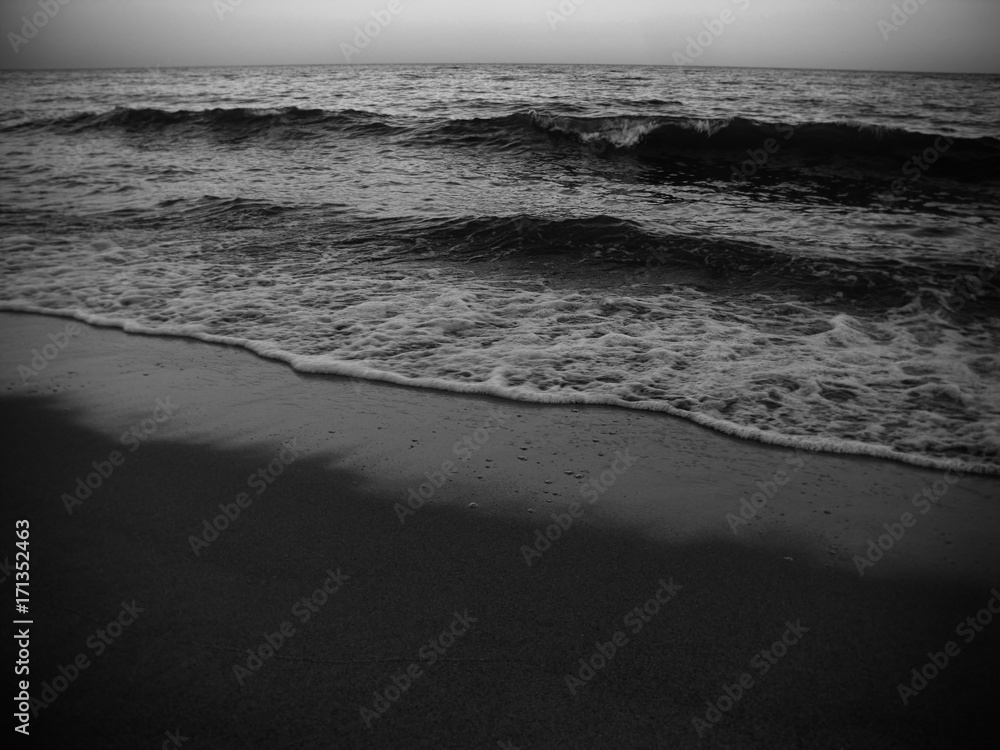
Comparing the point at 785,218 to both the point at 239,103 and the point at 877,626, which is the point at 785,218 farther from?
the point at 239,103

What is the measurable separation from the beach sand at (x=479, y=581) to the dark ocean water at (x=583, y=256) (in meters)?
0.62

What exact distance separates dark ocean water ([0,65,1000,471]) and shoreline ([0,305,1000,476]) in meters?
0.03

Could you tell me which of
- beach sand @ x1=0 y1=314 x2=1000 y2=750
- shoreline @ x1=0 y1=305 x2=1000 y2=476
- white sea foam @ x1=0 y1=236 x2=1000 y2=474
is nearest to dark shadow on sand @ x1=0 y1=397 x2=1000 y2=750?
beach sand @ x1=0 y1=314 x2=1000 y2=750

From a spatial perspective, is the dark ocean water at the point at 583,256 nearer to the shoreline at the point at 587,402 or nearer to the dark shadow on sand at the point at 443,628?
the shoreline at the point at 587,402

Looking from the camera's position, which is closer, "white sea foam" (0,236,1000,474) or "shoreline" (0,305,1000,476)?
"shoreline" (0,305,1000,476)

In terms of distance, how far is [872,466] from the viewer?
3.47 meters

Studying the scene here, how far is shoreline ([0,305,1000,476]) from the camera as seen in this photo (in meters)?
3.51

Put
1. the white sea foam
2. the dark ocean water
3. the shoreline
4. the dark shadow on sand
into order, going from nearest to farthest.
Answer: the dark shadow on sand → the shoreline → the white sea foam → the dark ocean water

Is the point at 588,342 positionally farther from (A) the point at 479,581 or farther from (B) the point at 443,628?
(B) the point at 443,628

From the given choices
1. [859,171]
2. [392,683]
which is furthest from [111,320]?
[859,171]

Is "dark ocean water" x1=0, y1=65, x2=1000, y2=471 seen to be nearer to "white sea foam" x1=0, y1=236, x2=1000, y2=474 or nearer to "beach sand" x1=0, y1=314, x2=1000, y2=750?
"white sea foam" x1=0, y1=236, x2=1000, y2=474

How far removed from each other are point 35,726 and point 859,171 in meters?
14.2

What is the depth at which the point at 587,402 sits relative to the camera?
13.5 ft

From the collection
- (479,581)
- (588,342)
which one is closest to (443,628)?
(479,581)
